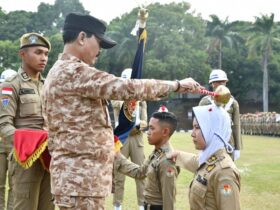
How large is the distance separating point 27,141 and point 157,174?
118 centimetres

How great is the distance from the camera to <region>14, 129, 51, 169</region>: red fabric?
12.3ft

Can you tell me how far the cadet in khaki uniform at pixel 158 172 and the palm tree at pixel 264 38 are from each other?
37.1m

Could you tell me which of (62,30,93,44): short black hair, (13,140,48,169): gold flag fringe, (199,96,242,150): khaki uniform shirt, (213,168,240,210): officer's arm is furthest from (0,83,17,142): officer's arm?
(199,96,242,150): khaki uniform shirt

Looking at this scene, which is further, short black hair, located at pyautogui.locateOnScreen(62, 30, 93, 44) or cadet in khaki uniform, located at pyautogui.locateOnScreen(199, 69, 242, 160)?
cadet in khaki uniform, located at pyautogui.locateOnScreen(199, 69, 242, 160)

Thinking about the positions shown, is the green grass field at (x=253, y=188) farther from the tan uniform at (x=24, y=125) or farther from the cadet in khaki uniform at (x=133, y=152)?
the tan uniform at (x=24, y=125)

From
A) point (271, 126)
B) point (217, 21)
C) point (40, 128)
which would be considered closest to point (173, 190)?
point (40, 128)

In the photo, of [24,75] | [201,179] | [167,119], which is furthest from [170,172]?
[24,75]

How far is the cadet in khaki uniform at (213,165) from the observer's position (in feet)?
9.79

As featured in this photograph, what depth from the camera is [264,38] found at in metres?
40.0

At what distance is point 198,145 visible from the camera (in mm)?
3299

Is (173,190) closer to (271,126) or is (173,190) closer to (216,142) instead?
(216,142)

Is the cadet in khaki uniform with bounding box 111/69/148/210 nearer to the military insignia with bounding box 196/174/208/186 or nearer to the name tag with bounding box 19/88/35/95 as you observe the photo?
the name tag with bounding box 19/88/35/95

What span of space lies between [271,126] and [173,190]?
78.3ft

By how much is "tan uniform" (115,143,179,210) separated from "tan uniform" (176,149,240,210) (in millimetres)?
790
